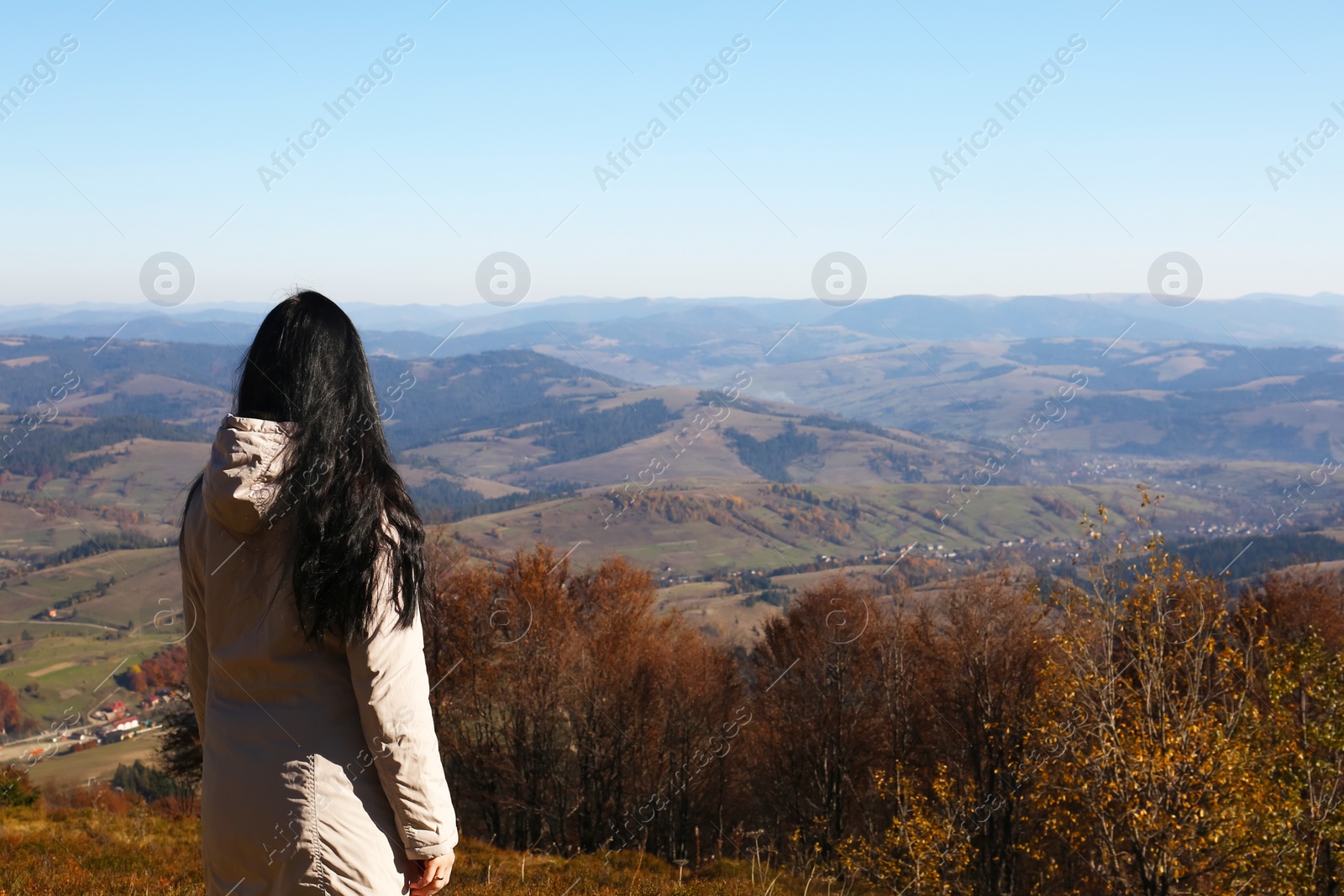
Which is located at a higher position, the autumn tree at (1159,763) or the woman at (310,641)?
the woman at (310,641)

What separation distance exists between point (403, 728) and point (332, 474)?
85cm

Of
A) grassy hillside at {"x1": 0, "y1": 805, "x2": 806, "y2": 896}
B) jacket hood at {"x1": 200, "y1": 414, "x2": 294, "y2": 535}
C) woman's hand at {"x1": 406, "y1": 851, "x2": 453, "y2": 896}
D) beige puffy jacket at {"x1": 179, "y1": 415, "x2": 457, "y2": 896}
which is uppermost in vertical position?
jacket hood at {"x1": 200, "y1": 414, "x2": 294, "y2": 535}

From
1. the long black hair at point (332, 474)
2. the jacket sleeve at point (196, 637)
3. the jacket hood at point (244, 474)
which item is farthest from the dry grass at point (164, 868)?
the jacket hood at point (244, 474)

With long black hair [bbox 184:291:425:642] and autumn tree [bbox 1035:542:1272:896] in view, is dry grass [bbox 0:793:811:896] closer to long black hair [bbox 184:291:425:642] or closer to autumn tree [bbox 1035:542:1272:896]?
autumn tree [bbox 1035:542:1272:896]

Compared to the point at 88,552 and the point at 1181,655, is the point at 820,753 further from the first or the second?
the point at 88,552

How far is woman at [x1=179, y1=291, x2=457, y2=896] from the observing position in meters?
2.79

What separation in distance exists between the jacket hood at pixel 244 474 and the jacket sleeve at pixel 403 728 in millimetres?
453

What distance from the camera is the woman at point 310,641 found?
2.79 metres

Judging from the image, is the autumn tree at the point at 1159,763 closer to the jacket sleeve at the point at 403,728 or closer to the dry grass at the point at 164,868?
the dry grass at the point at 164,868

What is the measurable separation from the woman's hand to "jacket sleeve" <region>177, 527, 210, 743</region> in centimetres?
84

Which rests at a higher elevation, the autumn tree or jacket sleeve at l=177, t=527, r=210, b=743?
jacket sleeve at l=177, t=527, r=210, b=743

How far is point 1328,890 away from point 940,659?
77.7 ft

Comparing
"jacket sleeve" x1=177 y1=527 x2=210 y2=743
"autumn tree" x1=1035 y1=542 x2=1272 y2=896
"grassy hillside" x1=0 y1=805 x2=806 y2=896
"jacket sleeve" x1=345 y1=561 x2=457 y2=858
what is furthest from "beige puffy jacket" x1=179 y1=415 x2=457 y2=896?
"autumn tree" x1=1035 y1=542 x2=1272 y2=896

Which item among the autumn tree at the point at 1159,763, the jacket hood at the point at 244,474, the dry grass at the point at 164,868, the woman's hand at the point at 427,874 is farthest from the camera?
the autumn tree at the point at 1159,763
